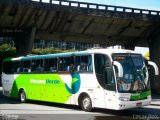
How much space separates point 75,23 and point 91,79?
13183 millimetres

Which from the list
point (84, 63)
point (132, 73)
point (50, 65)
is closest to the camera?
point (132, 73)

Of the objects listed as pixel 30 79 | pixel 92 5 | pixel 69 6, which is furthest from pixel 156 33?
pixel 30 79

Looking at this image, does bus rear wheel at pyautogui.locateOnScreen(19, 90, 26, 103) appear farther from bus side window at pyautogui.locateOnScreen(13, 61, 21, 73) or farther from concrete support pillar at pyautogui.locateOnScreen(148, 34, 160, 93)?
concrete support pillar at pyautogui.locateOnScreen(148, 34, 160, 93)

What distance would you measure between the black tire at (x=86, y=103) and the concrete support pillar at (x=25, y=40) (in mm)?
12632

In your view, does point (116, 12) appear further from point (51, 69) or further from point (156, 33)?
point (51, 69)

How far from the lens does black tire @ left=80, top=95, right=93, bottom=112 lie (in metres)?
16.4

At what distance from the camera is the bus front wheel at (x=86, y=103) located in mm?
16378

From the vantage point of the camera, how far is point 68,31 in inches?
1172

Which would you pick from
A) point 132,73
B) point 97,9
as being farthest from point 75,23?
point 132,73

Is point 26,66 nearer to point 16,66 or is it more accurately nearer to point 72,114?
point 16,66

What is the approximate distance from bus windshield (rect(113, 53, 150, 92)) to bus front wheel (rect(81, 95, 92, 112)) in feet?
7.41

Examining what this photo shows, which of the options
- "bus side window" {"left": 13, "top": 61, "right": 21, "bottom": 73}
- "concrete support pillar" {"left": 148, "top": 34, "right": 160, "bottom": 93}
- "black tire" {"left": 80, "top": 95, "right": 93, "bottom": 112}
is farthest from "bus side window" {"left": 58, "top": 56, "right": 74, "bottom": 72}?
"concrete support pillar" {"left": 148, "top": 34, "right": 160, "bottom": 93}

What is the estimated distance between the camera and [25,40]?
2927 centimetres

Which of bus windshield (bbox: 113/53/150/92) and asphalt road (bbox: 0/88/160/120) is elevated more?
bus windshield (bbox: 113/53/150/92)
